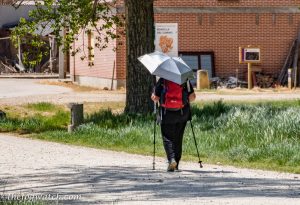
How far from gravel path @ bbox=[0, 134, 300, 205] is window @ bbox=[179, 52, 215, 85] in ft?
74.6

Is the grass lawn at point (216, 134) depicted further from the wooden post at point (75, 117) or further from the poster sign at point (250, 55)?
the poster sign at point (250, 55)

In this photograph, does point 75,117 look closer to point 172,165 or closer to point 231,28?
point 172,165

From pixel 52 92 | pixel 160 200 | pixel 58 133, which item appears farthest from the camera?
pixel 52 92

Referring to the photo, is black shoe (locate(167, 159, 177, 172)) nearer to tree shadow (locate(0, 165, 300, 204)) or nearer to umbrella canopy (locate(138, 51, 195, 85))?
tree shadow (locate(0, 165, 300, 204))

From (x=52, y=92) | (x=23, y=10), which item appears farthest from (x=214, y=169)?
(x=23, y=10)

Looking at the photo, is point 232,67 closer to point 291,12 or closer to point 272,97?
point 291,12

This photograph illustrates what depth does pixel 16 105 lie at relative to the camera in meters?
31.6

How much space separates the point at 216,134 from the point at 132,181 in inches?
242

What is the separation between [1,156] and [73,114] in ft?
16.6

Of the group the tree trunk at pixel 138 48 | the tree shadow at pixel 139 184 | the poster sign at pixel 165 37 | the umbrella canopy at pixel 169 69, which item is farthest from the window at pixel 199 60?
the tree shadow at pixel 139 184

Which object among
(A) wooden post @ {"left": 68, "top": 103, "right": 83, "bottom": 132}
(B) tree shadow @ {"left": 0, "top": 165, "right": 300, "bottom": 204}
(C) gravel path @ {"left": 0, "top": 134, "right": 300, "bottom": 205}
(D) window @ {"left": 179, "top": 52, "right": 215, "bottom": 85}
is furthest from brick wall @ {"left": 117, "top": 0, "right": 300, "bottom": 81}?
(B) tree shadow @ {"left": 0, "top": 165, "right": 300, "bottom": 204}

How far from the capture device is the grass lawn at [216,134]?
17719 millimetres

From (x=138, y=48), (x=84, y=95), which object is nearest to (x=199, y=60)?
(x=84, y=95)

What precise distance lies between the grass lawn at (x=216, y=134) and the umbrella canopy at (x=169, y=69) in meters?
2.32
